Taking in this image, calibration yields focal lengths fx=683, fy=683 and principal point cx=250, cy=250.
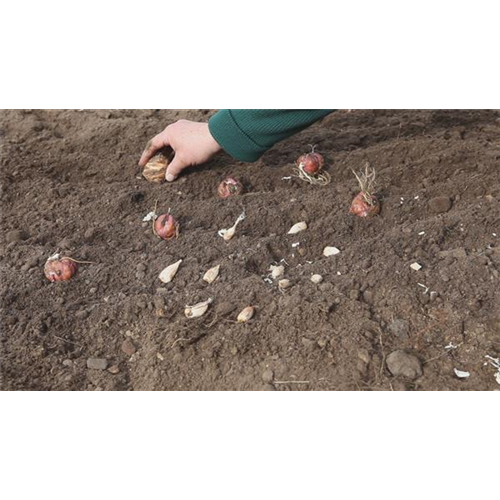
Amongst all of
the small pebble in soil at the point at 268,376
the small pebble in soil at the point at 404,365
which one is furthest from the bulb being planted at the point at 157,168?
the small pebble in soil at the point at 404,365

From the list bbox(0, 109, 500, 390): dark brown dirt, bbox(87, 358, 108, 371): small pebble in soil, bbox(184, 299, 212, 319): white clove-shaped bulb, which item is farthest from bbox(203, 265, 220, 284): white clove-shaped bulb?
bbox(87, 358, 108, 371): small pebble in soil

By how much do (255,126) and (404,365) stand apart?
111 cm

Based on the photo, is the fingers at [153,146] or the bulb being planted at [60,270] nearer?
the bulb being planted at [60,270]

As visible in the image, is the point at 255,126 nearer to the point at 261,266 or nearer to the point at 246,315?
the point at 261,266

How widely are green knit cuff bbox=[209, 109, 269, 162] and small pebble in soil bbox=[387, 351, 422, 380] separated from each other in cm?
107

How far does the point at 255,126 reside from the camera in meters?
2.58

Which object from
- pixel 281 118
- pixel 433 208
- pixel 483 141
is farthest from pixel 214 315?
pixel 483 141

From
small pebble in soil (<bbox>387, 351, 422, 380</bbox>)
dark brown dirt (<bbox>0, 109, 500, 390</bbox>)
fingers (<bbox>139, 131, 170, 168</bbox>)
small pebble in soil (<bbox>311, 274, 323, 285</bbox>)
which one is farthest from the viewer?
fingers (<bbox>139, 131, 170, 168</bbox>)

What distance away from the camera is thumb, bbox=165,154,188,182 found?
292 cm

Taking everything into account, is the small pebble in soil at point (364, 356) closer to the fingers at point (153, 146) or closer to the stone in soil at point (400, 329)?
the stone in soil at point (400, 329)

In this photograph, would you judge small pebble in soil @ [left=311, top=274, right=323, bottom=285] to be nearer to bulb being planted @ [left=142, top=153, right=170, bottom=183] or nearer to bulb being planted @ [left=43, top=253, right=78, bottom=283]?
bulb being planted @ [left=43, top=253, right=78, bottom=283]

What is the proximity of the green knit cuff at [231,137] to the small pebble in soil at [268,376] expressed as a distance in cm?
102

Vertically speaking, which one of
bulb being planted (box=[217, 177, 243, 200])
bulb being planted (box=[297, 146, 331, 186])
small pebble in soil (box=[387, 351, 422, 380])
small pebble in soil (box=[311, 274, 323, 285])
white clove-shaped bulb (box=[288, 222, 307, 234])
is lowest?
small pebble in soil (box=[387, 351, 422, 380])

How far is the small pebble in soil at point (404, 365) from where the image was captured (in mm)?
1921
